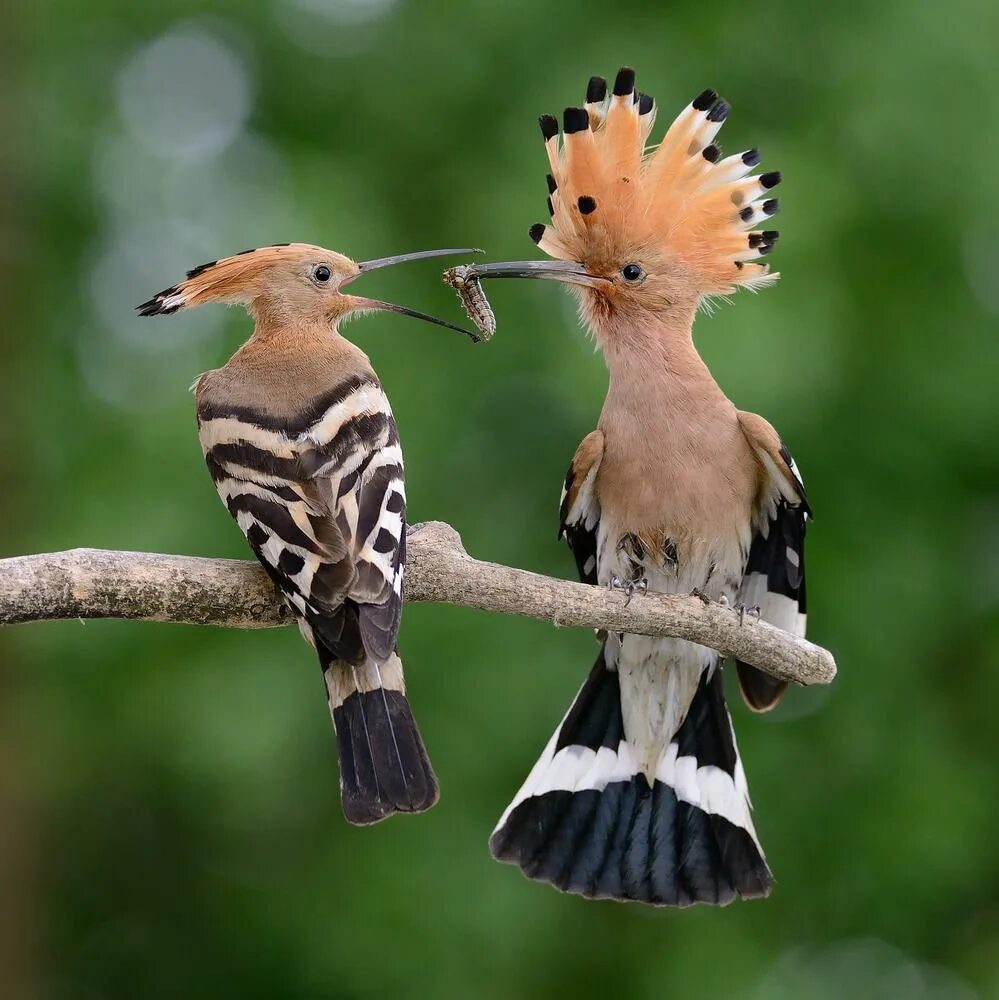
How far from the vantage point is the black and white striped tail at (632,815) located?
146 inches

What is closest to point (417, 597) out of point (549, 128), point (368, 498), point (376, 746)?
point (368, 498)

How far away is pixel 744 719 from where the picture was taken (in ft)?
18.9

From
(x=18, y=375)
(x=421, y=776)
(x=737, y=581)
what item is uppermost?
(x=18, y=375)

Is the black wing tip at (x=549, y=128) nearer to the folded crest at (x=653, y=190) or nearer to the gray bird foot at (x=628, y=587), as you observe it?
the folded crest at (x=653, y=190)

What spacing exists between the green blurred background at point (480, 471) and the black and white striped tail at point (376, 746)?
2.28 m

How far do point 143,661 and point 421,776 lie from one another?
9.77 ft

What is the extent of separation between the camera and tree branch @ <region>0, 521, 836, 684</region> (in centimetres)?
271

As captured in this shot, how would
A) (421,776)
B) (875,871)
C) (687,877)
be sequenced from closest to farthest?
(421,776), (687,877), (875,871)

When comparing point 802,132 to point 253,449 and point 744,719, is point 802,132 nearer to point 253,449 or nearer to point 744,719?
point 744,719

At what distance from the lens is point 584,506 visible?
3826mm

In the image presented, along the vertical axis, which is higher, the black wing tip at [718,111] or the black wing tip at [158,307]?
the black wing tip at [718,111]

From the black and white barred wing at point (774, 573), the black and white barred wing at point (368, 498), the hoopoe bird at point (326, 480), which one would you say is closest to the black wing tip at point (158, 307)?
the hoopoe bird at point (326, 480)

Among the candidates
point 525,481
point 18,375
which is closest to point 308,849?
point 525,481

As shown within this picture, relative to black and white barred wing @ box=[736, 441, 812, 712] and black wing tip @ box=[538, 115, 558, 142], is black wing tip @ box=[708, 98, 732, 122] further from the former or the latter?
black and white barred wing @ box=[736, 441, 812, 712]
